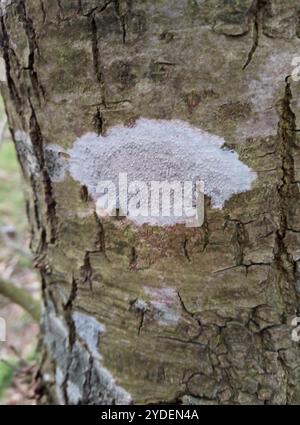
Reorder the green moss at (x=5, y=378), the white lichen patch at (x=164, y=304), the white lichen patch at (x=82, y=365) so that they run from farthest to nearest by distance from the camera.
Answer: the green moss at (x=5, y=378) < the white lichen patch at (x=82, y=365) < the white lichen patch at (x=164, y=304)

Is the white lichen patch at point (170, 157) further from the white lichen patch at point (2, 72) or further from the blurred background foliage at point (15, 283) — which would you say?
the blurred background foliage at point (15, 283)

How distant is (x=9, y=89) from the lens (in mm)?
917

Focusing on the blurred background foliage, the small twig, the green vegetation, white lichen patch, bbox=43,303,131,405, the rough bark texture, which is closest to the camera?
the rough bark texture

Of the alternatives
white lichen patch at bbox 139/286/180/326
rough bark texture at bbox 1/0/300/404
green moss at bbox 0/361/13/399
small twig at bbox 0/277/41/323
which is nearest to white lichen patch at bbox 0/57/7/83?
rough bark texture at bbox 1/0/300/404

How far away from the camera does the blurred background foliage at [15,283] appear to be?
153 centimetres

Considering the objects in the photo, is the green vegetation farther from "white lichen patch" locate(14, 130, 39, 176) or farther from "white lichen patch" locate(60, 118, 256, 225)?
"white lichen patch" locate(60, 118, 256, 225)

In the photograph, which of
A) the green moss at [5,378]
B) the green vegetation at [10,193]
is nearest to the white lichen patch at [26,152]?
the green moss at [5,378]

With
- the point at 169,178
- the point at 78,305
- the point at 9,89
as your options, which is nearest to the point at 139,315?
the point at 78,305

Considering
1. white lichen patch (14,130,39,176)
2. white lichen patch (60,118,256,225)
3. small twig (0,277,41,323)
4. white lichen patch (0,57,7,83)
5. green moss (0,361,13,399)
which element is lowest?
green moss (0,361,13,399)

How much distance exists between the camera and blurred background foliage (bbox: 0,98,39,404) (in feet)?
5.03

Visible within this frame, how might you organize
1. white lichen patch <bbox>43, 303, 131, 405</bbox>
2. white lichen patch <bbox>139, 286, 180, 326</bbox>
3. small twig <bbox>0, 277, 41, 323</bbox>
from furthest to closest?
small twig <bbox>0, 277, 41, 323</bbox> → white lichen patch <bbox>43, 303, 131, 405</bbox> → white lichen patch <bbox>139, 286, 180, 326</bbox>

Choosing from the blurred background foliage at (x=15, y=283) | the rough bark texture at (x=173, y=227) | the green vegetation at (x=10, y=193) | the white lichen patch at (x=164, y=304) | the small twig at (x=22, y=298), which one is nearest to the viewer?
the rough bark texture at (x=173, y=227)

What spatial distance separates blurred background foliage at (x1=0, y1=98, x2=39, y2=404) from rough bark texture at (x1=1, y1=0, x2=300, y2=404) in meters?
0.32

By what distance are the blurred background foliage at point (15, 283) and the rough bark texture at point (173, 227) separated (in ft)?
1.05
